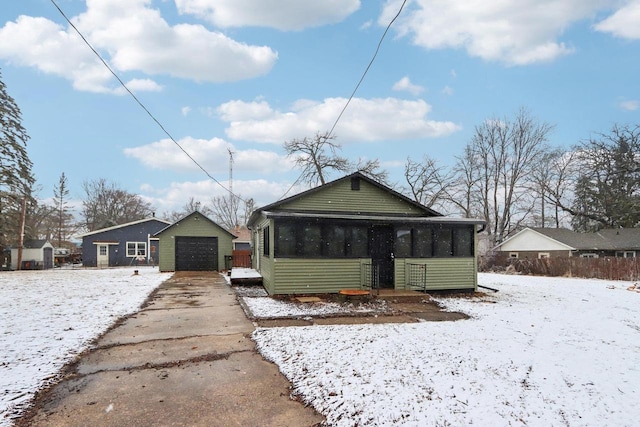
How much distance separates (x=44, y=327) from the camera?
256 inches

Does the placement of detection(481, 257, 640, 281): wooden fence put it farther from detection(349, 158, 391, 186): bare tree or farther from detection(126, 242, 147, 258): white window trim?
detection(126, 242, 147, 258): white window trim

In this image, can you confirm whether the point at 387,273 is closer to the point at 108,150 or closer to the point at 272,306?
the point at 272,306

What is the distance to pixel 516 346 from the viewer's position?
218 inches

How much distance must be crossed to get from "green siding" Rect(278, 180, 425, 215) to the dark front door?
2.84ft

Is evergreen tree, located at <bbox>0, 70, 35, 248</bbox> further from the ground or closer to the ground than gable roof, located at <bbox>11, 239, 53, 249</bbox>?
further from the ground

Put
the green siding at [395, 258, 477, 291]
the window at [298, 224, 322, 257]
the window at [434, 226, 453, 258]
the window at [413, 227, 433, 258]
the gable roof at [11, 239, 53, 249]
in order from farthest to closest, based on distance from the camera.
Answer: the gable roof at [11, 239, 53, 249] → the window at [434, 226, 453, 258] → the window at [413, 227, 433, 258] → the green siding at [395, 258, 477, 291] → the window at [298, 224, 322, 257]

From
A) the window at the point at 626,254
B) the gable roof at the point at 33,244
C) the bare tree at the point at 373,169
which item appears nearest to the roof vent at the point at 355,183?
the bare tree at the point at 373,169

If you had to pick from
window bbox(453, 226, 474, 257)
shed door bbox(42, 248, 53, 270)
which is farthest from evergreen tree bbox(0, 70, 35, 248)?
window bbox(453, 226, 474, 257)

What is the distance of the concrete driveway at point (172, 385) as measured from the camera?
3.33 m

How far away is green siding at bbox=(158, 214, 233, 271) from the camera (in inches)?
792

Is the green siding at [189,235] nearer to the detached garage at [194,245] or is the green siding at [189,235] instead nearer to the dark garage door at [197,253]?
the detached garage at [194,245]

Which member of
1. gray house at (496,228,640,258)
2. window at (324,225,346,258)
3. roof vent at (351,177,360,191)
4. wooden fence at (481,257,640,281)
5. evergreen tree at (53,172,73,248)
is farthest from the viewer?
evergreen tree at (53,172,73,248)

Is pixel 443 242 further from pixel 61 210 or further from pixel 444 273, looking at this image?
pixel 61 210

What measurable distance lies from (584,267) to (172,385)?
21443 millimetres
